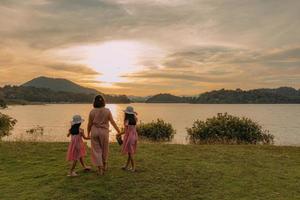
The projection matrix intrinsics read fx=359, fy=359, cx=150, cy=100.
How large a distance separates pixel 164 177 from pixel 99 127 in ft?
9.83

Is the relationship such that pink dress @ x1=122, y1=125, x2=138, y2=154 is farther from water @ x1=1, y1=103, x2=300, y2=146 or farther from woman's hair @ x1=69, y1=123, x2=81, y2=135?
water @ x1=1, y1=103, x2=300, y2=146

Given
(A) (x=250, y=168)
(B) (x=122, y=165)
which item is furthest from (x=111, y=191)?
(A) (x=250, y=168)

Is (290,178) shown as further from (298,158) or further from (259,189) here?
(298,158)

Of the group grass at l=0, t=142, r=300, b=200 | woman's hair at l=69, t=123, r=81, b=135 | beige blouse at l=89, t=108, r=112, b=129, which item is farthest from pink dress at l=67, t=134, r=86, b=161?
beige blouse at l=89, t=108, r=112, b=129

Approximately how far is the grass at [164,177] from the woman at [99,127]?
870 millimetres

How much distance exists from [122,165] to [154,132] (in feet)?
64.7

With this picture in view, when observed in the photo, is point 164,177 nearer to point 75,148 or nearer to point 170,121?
point 75,148

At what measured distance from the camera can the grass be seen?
11609mm

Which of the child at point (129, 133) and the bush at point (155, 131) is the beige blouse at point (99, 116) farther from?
the bush at point (155, 131)

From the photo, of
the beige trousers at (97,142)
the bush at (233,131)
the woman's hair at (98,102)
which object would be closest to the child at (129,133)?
the beige trousers at (97,142)

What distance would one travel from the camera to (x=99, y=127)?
1301 centimetres

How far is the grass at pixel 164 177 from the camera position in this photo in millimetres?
11609

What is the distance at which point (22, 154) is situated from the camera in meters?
18.2

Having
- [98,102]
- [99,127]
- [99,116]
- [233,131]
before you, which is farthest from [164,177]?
[233,131]
